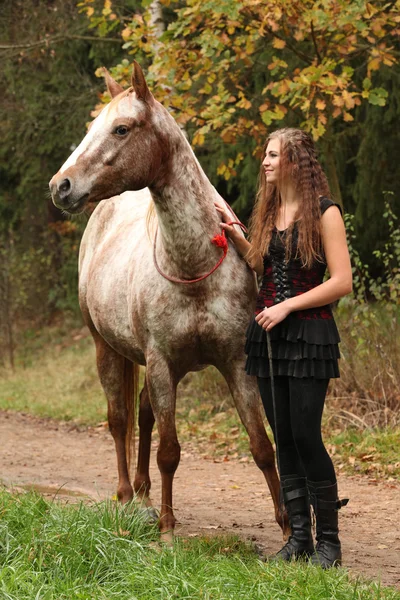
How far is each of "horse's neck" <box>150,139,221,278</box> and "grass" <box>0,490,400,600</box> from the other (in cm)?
135

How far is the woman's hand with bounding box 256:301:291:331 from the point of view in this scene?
4191 millimetres

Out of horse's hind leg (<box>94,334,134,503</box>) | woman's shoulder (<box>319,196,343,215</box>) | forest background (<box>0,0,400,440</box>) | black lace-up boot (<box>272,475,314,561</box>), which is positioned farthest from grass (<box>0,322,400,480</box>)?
woman's shoulder (<box>319,196,343,215</box>)

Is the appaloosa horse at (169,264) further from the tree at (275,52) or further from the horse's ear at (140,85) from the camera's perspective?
the tree at (275,52)

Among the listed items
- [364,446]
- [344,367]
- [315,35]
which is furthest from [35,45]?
[364,446]

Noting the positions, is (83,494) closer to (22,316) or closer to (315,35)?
(315,35)

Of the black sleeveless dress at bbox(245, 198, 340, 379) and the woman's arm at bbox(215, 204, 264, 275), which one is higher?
the woman's arm at bbox(215, 204, 264, 275)

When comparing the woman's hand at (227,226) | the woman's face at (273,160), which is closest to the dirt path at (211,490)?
→ the woman's hand at (227,226)

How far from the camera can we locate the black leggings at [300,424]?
4.26 metres

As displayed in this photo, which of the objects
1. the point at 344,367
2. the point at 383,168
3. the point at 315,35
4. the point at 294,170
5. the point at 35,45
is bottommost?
the point at 344,367

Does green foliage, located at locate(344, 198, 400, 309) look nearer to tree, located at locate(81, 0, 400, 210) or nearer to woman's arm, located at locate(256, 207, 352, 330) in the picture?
tree, located at locate(81, 0, 400, 210)

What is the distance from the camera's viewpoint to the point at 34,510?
A: 4.64 m

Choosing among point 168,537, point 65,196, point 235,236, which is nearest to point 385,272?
point 235,236

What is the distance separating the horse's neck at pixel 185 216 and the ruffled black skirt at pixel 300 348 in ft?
1.83

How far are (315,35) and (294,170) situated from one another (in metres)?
4.84
